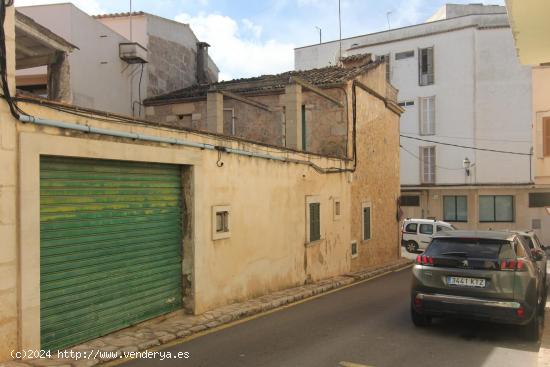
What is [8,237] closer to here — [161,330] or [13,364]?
[13,364]

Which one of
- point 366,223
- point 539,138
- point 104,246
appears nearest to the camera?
point 104,246

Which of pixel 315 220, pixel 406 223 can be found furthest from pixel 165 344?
pixel 406 223

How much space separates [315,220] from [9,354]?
9.01 meters

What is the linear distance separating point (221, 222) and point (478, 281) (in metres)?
4.41

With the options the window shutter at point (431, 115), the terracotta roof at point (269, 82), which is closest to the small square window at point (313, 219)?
the terracotta roof at point (269, 82)

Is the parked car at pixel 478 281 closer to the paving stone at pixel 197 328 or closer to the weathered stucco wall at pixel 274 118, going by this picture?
the paving stone at pixel 197 328

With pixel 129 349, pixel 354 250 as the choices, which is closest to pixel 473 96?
pixel 354 250

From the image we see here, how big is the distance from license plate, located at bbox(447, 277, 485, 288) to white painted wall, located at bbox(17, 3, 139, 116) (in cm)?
1235

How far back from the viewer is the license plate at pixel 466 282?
23.9 feet

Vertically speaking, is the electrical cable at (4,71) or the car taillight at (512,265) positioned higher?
the electrical cable at (4,71)

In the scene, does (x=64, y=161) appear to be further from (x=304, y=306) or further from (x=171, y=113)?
(x=171, y=113)

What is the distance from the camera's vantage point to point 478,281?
7.30m

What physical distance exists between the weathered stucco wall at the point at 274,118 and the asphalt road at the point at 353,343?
7.80 m

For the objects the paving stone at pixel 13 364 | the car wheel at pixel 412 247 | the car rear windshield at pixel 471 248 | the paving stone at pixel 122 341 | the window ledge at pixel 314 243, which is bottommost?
the car wheel at pixel 412 247
